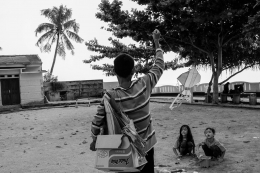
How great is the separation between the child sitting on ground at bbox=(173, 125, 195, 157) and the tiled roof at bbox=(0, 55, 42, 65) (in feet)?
76.5

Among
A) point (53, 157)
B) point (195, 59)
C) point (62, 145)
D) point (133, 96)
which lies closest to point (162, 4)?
point (195, 59)

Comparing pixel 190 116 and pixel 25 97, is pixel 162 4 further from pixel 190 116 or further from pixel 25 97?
pixel 25 97

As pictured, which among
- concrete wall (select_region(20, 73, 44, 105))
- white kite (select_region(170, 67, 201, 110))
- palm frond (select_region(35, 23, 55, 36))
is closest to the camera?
white kite (select_region(170, 67, 201, 110))

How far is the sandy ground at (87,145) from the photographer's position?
6574 millimetres

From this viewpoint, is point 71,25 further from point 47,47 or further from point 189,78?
point 189,78

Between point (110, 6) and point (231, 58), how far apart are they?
9728 mm

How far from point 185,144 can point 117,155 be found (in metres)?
4.57

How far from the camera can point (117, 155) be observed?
2744 millimetres

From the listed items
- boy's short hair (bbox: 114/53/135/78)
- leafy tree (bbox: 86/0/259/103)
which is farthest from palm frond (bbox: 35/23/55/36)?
boy's short hair (bbox: 114/53/135/78)

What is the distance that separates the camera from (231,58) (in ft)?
78.9

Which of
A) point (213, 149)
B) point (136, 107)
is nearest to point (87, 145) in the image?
point (213, 149)

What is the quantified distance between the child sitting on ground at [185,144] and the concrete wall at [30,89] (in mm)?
23325

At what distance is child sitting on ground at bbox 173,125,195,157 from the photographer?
708cm

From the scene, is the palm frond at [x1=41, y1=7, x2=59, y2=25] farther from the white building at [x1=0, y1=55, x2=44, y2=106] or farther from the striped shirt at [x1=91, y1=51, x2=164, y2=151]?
the striped shirt at [x1=91, y1=51, x2=164, y2=151]
